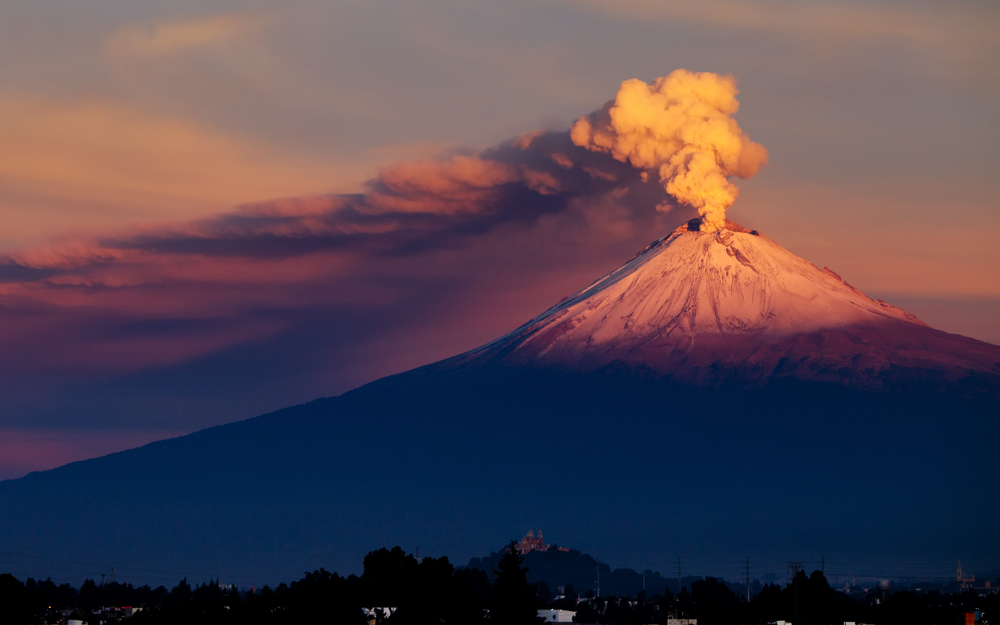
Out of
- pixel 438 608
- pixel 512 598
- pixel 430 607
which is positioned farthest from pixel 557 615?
pixel 512 598

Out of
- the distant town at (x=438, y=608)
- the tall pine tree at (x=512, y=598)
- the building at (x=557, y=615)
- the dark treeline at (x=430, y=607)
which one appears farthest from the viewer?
the building at (x=557, y=615)

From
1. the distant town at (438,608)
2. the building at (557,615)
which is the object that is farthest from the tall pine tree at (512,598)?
the building at (557,615)

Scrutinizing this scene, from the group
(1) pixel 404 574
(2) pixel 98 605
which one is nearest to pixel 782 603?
(1) pixel 404 574

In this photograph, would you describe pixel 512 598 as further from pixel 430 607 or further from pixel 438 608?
pixel 430 607

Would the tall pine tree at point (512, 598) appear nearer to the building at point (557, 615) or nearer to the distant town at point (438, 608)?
the distant town at point (438, 608)

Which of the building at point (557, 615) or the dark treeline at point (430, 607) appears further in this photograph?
the building at point (557, 615)

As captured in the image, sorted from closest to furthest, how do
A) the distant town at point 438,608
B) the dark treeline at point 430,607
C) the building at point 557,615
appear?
1. the dark treeline at point 430,607
2. the distant town at point 438,608
3. the building at point 557,615

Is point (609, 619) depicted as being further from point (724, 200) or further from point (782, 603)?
point (724, 200)

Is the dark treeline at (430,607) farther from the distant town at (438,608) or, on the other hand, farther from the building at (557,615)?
the building at (557,615)

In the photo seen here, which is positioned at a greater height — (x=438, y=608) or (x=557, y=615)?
(x=557, y=615)

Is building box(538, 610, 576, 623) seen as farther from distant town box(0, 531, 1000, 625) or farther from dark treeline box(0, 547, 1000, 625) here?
dark treeline box(0, 547, 1000, 625)

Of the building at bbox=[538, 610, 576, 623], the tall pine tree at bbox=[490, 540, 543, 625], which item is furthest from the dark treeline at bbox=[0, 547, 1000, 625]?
the building at bbox=[538, 610, 576, 623]

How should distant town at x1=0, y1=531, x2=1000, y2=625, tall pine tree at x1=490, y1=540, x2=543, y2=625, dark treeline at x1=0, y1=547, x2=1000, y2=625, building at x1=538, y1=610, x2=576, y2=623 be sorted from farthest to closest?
building at x1=538, y1=610, x2=576, y2=623, distant town at x1=0, y1=531, x2=1000, y2=625, dark treeline at x1=0, y1=547, x2=1000, y2=625, tall pine tree at x1=490, y1=540, x2=543, y2=625
